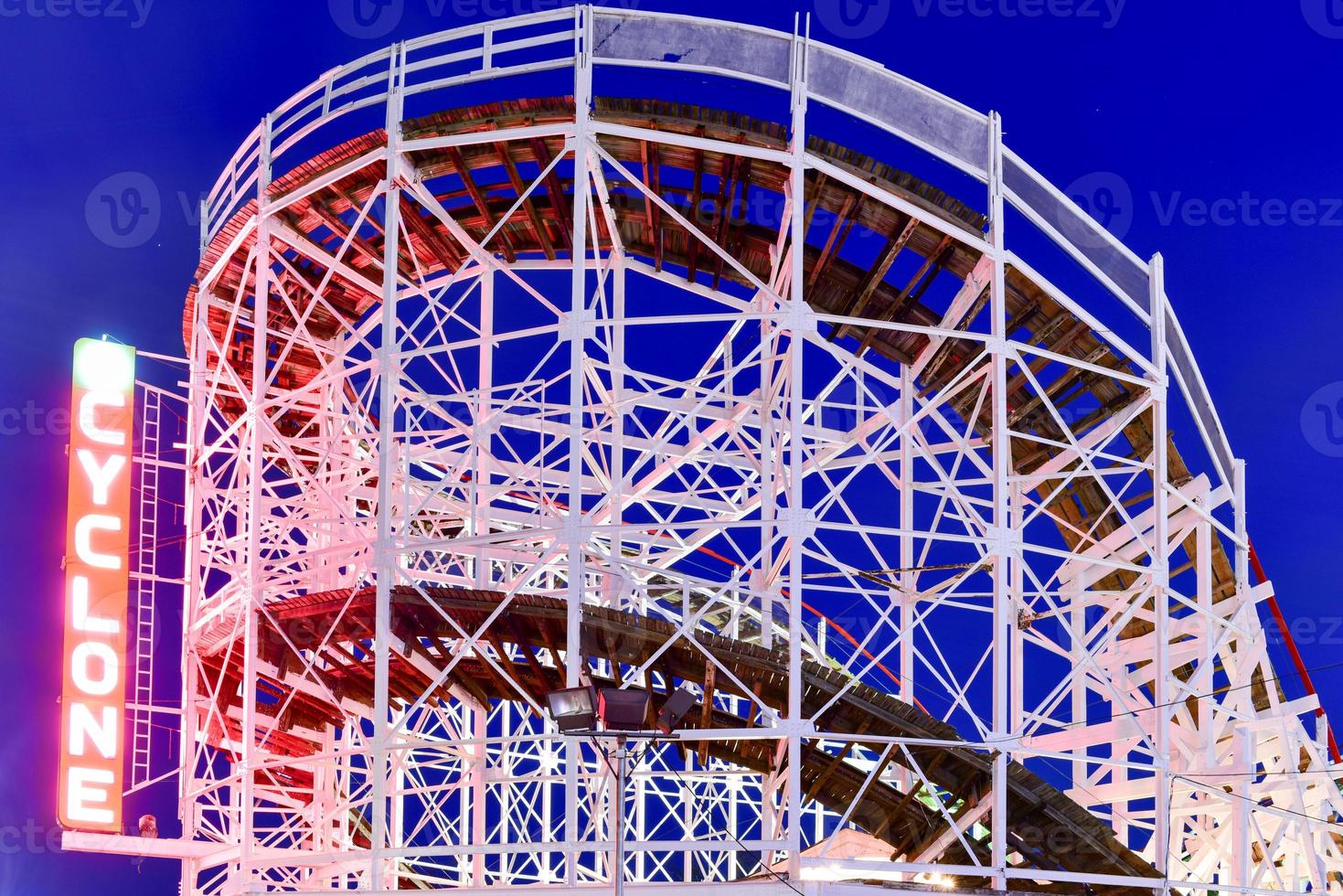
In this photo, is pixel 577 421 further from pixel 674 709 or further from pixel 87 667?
pixel 87 667

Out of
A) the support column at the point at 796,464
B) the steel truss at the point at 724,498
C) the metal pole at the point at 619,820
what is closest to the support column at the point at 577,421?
the steel truss at the point at 724,498

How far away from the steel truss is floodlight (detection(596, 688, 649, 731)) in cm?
427

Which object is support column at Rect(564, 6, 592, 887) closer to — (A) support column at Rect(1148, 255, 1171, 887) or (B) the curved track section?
(B) the curved track section

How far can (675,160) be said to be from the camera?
19562 mm

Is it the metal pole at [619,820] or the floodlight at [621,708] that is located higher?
the floodlight at [621,708]

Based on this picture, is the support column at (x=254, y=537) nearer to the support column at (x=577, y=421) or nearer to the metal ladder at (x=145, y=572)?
the metal ladder at (x=145, y=572)

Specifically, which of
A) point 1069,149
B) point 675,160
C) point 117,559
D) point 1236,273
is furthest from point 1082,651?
point 1236,273

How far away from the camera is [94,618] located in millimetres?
20297

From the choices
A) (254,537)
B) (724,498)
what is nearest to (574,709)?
(254,537)

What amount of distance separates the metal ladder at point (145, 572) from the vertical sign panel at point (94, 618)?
653 millimetres

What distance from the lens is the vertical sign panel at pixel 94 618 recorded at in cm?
1998

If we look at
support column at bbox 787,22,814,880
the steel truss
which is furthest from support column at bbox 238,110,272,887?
support column at bbox 787,22,814,880

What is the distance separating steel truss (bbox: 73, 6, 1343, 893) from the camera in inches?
691

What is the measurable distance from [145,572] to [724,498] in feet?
47.1
